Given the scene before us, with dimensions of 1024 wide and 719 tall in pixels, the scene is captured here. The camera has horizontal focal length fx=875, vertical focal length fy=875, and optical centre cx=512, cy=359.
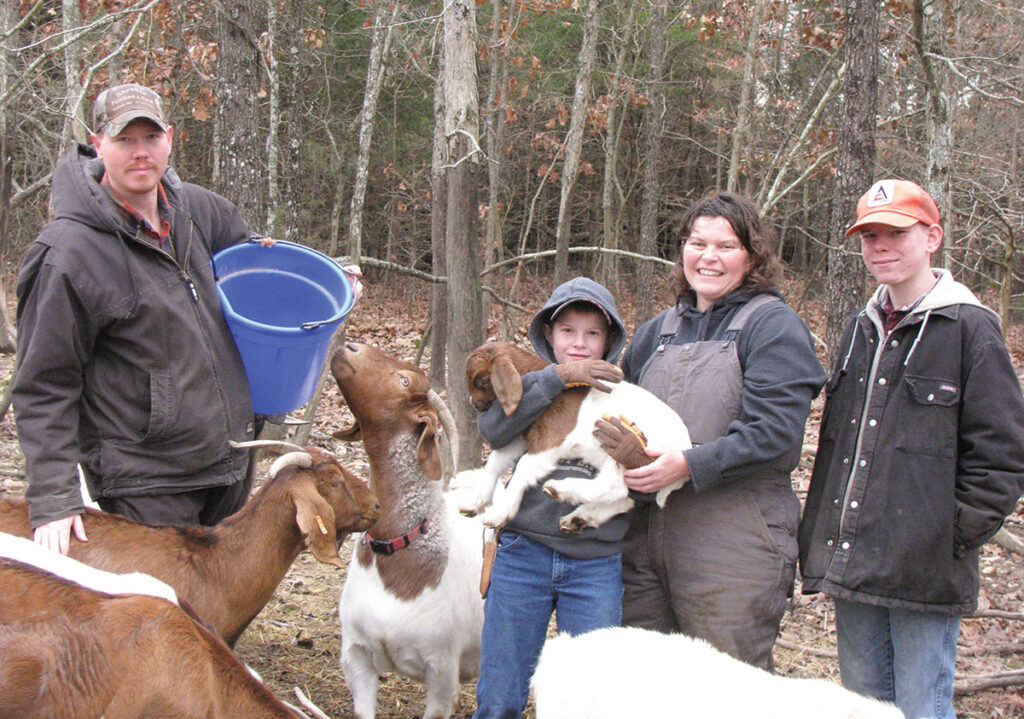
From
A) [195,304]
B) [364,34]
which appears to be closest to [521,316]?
[364,34]

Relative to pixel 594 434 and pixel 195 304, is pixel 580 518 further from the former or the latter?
pixel 195 304

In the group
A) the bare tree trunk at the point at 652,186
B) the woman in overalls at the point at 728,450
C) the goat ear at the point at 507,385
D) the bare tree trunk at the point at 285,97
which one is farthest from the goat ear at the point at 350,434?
the bare tree trunk at the point at 652,186

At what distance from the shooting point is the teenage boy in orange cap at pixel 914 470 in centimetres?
288

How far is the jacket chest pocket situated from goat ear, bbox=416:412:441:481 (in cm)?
183

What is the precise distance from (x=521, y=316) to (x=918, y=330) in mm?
14196

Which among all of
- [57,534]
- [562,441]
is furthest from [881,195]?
[57,534]

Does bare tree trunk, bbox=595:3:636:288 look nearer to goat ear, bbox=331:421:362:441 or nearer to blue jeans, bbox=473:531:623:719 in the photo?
goat ear, bbox=331:421:362:441

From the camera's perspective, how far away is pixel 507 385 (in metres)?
3.26

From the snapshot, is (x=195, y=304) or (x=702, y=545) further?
(x=195, y=304)

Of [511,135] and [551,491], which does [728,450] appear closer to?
[551,491]

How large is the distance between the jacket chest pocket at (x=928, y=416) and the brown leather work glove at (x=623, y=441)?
0.87m

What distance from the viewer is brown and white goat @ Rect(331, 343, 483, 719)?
3717 millimetres

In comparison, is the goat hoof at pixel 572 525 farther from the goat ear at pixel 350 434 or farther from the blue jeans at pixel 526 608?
the goat ear at pixel 350 434

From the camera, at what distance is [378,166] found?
2200 cm
